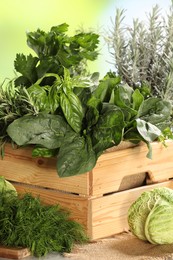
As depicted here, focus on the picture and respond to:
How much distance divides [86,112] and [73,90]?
0.07 metres

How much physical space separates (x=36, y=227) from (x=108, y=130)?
0.31 metres

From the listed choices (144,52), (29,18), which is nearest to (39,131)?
(144,52)

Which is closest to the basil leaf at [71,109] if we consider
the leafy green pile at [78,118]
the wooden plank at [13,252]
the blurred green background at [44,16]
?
the leafy green pile at [78,118]

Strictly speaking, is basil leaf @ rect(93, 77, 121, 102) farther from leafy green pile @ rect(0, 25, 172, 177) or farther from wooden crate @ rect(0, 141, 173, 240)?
wooden crate @ rect(0, 141, 173, 240)

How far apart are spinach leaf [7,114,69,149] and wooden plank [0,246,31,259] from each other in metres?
0.28

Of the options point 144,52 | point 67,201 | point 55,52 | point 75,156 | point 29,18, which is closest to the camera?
point 75,156

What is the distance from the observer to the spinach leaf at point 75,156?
1.58 meters

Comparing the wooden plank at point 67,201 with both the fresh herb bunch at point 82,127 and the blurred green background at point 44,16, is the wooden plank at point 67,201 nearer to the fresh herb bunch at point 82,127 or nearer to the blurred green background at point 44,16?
the fresh herb bunch at point 82,127

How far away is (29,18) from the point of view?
2.81m

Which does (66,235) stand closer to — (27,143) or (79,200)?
(79,200)

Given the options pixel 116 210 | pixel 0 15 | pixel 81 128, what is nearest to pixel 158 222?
pixel 116 210

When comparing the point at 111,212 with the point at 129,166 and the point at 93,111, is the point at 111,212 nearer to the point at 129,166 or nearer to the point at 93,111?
the point at 129,166

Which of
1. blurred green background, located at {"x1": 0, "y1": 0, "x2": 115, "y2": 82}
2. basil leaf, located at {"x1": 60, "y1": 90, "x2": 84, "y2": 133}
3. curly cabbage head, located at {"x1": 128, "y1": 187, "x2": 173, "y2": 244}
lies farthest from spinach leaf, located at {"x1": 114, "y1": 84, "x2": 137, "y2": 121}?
blurred green background, located at {"x1": 0, "y1": 0, "x2": 115, "y2": 82}

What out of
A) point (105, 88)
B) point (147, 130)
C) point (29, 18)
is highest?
point (29, 18)
